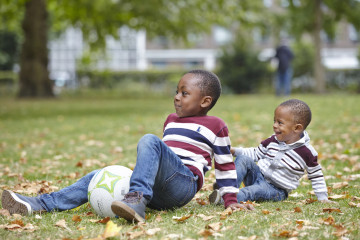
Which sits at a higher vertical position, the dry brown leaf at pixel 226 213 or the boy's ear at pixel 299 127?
the boy's ear at pixel 299 127

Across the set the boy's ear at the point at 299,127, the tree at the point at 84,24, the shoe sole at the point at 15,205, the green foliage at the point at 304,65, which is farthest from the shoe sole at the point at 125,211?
the green foliage at the point at 304,65

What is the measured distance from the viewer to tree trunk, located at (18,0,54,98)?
24781 mm

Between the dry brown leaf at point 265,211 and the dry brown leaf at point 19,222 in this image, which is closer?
the dry brown leaf at point 19,222

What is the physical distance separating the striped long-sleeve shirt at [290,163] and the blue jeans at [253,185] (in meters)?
0.06

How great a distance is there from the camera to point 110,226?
3338 millimetres

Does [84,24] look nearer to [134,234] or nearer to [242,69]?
[242,69]

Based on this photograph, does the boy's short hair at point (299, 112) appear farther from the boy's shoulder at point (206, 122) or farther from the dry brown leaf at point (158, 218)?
the dry brown leaf at point (158, 218)

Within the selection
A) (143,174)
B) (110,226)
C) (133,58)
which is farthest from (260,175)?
(133,58)

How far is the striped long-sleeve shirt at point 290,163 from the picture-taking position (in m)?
4.41

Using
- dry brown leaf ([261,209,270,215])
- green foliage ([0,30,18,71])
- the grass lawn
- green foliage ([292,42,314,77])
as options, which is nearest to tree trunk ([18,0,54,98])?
the grass lawn

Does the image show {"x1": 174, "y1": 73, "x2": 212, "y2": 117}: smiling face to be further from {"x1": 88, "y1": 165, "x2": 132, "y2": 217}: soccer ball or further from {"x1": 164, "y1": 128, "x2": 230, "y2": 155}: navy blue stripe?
{"x1": 88, "y1": 165, "x2": 132, "y2": 217}: soccer ball

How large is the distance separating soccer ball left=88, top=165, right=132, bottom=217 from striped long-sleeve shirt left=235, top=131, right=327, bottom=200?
4.24 feet

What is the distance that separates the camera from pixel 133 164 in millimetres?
6945

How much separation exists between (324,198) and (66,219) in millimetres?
2273
